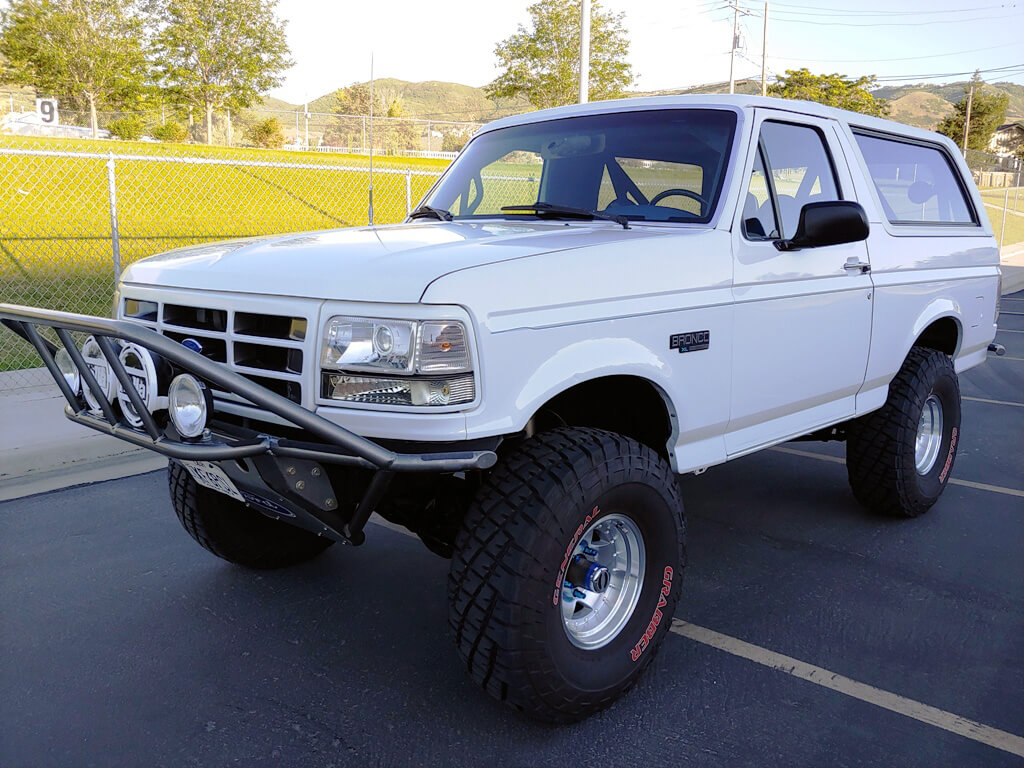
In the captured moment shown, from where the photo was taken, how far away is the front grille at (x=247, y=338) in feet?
8.64

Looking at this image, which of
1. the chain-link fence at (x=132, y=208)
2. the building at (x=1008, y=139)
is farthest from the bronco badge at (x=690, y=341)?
the building at (x=1008, y=139)

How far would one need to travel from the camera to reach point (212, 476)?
294cm

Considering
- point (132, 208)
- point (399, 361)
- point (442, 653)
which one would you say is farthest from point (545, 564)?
point (132, 208)

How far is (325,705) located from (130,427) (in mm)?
1135

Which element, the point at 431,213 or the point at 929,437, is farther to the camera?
the point at 929,437

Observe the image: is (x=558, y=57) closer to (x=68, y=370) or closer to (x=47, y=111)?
(x=47, y=111)

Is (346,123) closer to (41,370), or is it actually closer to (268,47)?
(268,47)

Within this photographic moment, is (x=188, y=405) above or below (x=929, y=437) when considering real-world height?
above

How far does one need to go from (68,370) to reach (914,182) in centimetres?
427

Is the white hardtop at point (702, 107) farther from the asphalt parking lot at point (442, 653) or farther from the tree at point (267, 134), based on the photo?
the tree at point (267, 134)

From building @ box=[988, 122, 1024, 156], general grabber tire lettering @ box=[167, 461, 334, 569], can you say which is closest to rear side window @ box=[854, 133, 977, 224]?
general grabber tire lettering @ box=[167, 461, 334, 569]

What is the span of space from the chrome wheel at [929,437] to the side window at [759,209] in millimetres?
1943

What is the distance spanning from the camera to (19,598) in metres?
3.83

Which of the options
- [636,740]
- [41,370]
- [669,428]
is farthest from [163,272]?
[41,370]
